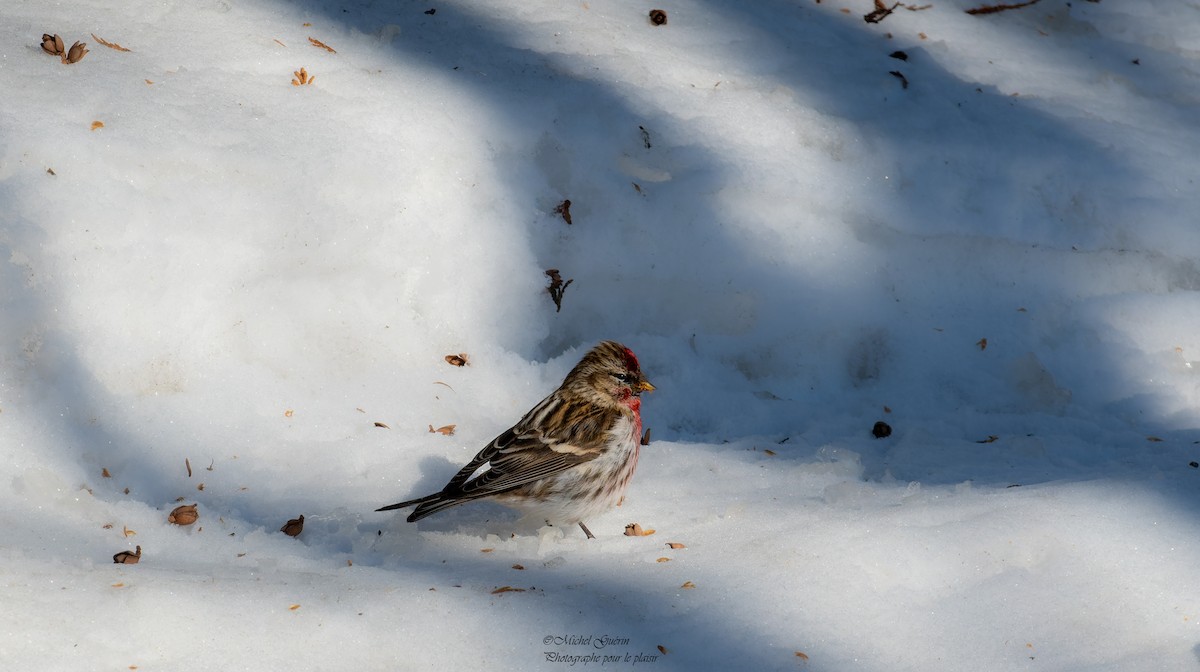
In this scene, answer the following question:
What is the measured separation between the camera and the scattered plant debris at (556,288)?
5207mm

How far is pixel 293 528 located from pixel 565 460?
97cm

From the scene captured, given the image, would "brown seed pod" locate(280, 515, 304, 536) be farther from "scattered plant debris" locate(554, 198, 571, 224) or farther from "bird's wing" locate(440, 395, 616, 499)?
"scattered plant debris" locate(554, 198, 571, 224)

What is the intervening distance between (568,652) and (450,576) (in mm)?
623

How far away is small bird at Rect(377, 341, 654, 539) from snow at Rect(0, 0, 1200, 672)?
6.1 inches

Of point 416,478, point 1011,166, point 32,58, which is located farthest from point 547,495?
point 1011,166

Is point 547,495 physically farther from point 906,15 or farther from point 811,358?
point 906,15

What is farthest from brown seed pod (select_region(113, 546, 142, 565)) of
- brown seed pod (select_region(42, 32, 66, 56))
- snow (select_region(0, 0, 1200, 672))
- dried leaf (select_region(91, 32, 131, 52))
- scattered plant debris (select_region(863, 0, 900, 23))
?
scattered plant debris (select_region(863, 0, 900, 23))

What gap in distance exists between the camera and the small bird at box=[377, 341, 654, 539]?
4.00 m

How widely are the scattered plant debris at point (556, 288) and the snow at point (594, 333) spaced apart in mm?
45

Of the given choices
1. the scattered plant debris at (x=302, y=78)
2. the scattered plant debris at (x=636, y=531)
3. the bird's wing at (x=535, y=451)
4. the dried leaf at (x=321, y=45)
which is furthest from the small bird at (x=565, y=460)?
the dried leaf at (x=321, y=45)

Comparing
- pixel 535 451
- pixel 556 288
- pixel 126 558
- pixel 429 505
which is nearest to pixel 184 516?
pixel 126 558

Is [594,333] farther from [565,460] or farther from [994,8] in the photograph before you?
[994,8]

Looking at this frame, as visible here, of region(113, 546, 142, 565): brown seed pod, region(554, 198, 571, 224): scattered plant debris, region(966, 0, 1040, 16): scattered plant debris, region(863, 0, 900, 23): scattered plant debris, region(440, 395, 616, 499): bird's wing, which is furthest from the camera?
region(966, 0, 1040, 16): scattered plant debris

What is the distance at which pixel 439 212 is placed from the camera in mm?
5098
